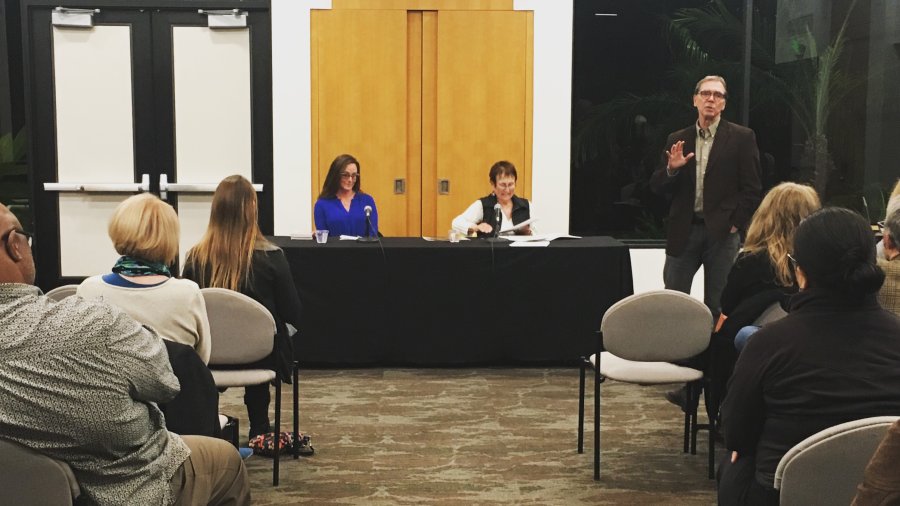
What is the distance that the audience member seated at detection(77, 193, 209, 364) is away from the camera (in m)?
3.01

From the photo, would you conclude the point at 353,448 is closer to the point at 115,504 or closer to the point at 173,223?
the point at 173,223

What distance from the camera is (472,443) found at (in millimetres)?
4324

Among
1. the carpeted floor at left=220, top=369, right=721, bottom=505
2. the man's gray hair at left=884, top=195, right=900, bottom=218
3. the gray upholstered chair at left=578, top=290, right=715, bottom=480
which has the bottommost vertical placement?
the carpeted floor at left=220, top=369, right=721, bottom=505

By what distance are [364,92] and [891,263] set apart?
499 centimetres

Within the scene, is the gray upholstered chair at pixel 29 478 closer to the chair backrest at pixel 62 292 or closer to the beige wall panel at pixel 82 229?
the chair backrest at pixel 62 292

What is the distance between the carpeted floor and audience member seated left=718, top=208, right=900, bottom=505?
4.55 feet

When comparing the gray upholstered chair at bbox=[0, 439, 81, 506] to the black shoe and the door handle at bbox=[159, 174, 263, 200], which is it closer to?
the black shoe

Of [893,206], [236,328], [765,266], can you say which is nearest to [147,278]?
[236,328]

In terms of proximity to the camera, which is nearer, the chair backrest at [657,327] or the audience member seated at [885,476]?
the audience member seated at [885,476]

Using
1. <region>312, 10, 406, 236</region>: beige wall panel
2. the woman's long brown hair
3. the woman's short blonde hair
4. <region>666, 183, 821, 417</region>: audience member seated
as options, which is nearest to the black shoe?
<region>666, 183, 821, 417</region>: audience member seated

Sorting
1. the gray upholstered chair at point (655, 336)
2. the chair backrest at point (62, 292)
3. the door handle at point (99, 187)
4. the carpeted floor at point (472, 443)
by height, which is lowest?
the carpeted floor at point (472, 443)

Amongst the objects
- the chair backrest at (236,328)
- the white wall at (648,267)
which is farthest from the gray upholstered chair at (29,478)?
the white wall at (648,267)

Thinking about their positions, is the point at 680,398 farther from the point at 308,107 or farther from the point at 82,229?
the point at 82,229

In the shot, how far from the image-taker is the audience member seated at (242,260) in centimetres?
392
